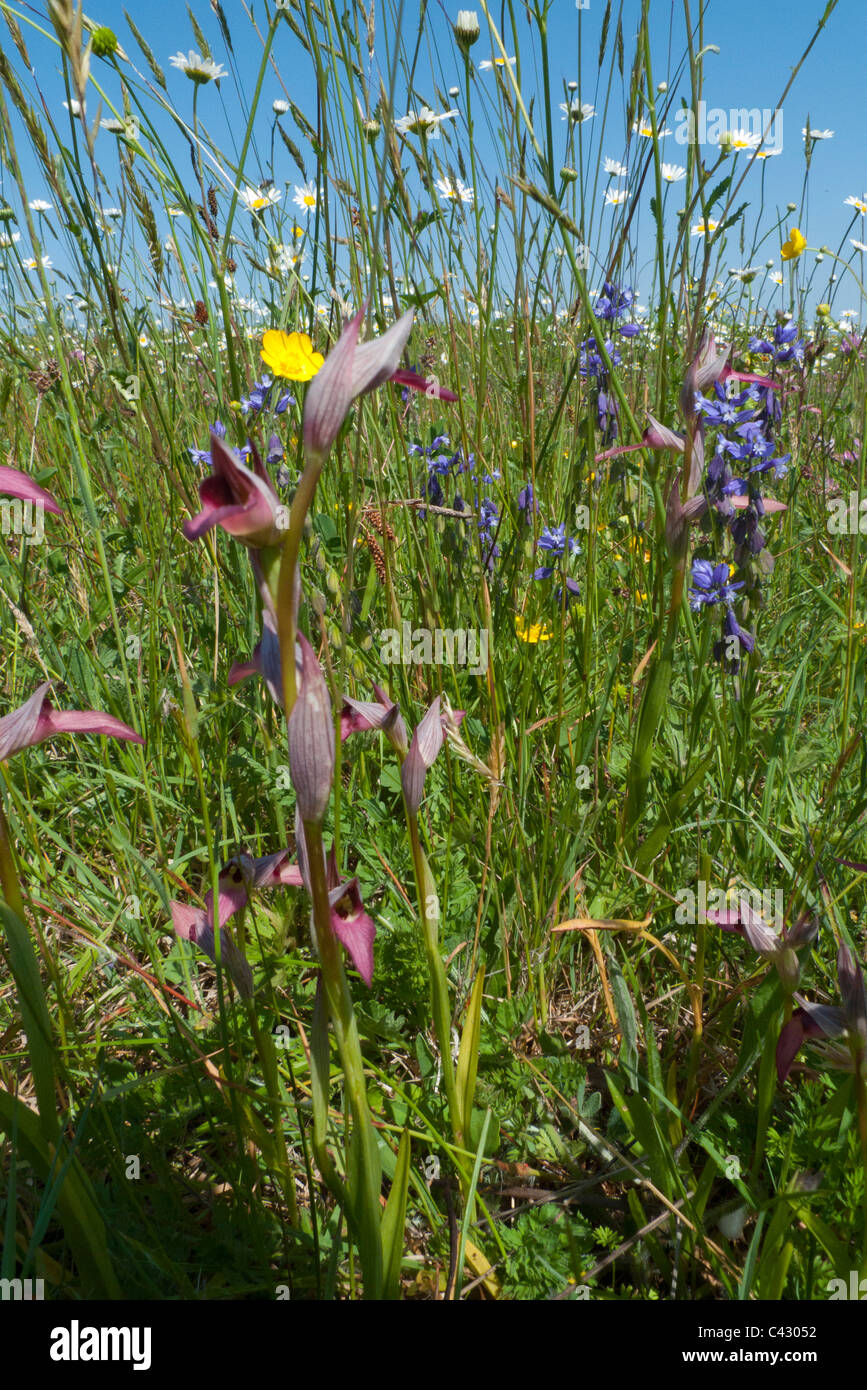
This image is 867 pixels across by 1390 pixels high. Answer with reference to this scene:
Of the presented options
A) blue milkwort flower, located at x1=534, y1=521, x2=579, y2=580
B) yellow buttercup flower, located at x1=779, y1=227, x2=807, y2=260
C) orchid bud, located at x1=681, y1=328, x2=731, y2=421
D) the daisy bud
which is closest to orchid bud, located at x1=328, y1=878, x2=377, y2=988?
orchid bud, located at x1=681, y1=328, x2=731, y2=421

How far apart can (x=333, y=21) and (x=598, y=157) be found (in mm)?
578

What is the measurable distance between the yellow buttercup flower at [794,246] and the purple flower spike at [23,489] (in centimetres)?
279

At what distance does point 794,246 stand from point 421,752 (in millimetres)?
2725

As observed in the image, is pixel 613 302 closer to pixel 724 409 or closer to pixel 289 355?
pixel 724 409

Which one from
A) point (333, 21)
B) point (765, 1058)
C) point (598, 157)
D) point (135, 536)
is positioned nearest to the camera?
point (765, 1058)

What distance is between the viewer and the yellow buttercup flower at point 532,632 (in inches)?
62.1

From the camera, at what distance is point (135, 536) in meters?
1.95

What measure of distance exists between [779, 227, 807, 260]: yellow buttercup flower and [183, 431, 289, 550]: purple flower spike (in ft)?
9.24

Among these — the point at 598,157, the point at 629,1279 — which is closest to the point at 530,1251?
the point at 629,1279

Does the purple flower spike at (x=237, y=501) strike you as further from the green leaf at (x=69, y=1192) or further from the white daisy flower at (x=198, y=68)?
the white daisy flower at (x=198, y=68)

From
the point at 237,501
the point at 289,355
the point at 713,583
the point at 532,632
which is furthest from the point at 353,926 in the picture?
the point at 713,583

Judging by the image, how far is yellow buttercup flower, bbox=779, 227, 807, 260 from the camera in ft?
8.84

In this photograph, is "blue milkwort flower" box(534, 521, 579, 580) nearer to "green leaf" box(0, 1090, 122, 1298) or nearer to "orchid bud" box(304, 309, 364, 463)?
"orchid bud" box(304, 309, 364, 463)
